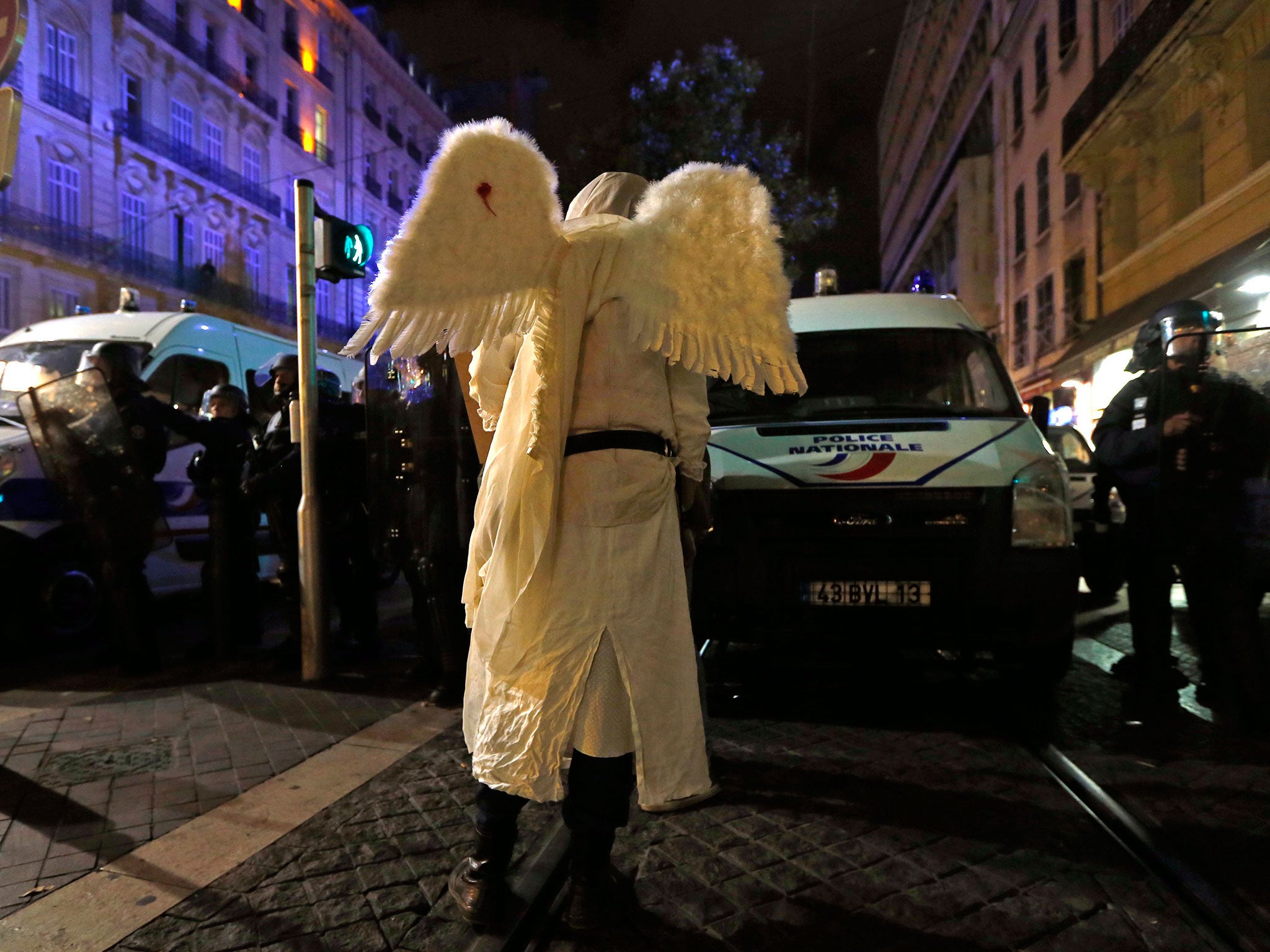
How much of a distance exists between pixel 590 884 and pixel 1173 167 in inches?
707

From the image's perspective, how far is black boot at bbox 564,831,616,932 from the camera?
2291mm

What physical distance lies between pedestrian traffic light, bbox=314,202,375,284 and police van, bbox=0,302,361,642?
197 centimetres

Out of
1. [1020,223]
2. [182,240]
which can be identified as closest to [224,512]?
[182,240]

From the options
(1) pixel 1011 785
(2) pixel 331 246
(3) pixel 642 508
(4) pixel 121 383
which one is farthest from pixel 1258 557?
(4) pixel 121 383

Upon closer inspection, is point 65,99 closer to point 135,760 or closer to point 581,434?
point 135,760

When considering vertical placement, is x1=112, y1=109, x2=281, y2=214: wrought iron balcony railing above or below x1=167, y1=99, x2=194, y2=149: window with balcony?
below

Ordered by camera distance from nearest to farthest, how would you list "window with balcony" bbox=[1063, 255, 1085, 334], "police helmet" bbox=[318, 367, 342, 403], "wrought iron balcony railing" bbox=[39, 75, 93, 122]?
"police helmet" bbox=[318, 367, 342, 403], "window with balcony" bbox=[1063, 255, 1085, 334], "wrought iron balcony railing" bbox=[39, 75, 93, 122]

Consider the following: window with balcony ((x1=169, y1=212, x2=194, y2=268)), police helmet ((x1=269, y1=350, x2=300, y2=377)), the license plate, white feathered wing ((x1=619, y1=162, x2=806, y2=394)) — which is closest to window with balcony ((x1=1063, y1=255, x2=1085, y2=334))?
the license plate

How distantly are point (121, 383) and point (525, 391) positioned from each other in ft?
13.5

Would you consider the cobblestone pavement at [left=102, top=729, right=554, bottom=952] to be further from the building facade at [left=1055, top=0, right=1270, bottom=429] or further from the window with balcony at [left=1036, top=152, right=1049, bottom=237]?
the window with balcony at [left=1036, top=152, right=1049, bottom=237]

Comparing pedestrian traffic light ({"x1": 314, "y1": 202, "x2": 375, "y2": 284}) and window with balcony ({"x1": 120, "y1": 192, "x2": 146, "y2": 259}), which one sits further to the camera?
window with balcony ({"x1": 120, "y1": 192, "x2": 146, "y2": 259})

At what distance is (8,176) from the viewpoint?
354cm

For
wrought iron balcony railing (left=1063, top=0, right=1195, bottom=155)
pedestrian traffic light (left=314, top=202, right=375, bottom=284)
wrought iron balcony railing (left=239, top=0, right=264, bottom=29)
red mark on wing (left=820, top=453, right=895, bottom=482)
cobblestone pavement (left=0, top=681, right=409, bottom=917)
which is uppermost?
wrought iron balcony railing (left=239, top=0, right=264, bottom=29)

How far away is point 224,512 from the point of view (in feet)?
18.4
